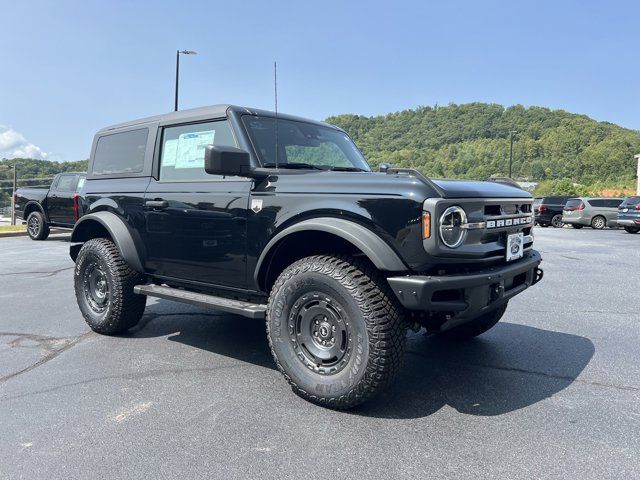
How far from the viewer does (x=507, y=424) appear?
2.85m

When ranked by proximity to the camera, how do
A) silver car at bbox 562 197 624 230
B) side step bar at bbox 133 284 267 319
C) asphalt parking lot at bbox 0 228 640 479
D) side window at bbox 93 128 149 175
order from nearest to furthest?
asphalt parking lot at bbox 0 228 640 479 < side step bar at bbox 133 284 267 319 < side window at bbox 93 128 149 175 < silver car at bbox 562 197 624 230

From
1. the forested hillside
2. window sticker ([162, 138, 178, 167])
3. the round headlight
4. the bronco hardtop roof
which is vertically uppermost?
the forested hillside

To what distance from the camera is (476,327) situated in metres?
4.32

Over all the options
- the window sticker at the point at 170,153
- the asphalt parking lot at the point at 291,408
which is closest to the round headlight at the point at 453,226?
the asphalt parking lot at the point at 291,408

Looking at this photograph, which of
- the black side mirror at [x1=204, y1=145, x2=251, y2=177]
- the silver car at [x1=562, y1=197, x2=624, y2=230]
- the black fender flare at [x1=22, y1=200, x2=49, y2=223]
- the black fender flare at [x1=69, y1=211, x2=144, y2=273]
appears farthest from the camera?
the silver car at [x1=562, y1=197, x2=624, y2=230]

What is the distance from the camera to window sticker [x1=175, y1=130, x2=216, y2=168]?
13.2 feet

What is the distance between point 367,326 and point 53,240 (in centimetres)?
1372

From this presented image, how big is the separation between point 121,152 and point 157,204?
3.43 feet

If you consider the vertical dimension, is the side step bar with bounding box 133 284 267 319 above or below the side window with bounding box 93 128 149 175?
below

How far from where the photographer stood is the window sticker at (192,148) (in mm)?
4033

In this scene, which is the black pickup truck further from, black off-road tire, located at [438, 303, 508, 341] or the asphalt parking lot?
black off-road tire, located at [438, 303, 508, 341]

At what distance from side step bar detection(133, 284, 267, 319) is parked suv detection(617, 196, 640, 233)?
18.4m

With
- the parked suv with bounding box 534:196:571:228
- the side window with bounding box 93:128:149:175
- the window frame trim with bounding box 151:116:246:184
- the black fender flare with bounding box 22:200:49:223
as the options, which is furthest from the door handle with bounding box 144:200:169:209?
the parked suv with bounding box 534:196:571:228

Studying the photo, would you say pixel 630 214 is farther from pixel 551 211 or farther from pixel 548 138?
pixel 548 138
